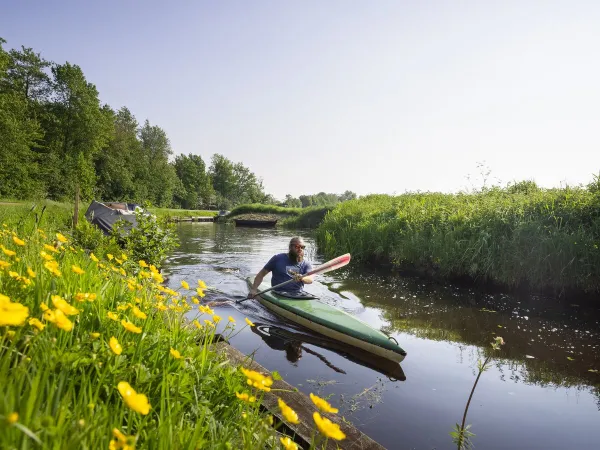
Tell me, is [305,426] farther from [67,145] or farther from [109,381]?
[67,145]

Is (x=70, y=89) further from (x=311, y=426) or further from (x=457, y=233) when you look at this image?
(x=311, y=426)

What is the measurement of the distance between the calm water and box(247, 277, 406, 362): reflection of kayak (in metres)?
0.15

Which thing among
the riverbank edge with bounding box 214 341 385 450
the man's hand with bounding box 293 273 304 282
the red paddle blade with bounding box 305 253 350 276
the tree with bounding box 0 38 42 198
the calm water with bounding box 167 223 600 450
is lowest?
the calm water with bounding box 167 223 600 450

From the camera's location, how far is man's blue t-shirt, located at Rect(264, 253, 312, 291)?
6.61m

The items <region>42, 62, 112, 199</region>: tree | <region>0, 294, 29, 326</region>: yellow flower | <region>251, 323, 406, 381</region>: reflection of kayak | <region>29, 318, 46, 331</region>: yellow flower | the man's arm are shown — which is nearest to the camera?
<region>0, 294, 29, 326</region>: yellow flower

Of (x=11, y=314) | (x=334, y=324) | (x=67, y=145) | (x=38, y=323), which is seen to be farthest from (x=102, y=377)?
(x=67, y=145)

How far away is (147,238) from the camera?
7.85 metres

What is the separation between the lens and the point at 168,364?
1979mm

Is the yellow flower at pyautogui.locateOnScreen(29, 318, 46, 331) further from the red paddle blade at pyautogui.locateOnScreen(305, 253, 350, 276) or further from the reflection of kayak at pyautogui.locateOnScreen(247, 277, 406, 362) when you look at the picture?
the red paddle blade at pyautogui.locateOnScreen(305, 253, 350, 276)

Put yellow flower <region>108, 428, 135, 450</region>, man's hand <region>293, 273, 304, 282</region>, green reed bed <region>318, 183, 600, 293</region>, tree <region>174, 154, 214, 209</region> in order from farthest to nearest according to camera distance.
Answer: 1. tree <region>174, 154, 214, 209</region>
2. green reed bed <region>318, 183, 600, 293</region>
3. man's hand <region>293, 273, 304, 282</region>
4. yellow flower <region>108, 428, 135, 450</region>

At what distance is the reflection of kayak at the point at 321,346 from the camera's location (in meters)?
4.66

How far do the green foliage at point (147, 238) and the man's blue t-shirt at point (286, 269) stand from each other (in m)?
2.65

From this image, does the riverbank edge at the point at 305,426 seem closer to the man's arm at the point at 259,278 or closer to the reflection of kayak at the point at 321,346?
the reflection of kayak at the point at 321,346

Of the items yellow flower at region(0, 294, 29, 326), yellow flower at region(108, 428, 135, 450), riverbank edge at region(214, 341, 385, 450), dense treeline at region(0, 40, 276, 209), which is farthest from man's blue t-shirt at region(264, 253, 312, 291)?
dense treeline at region(0, 40, 276, 209)
